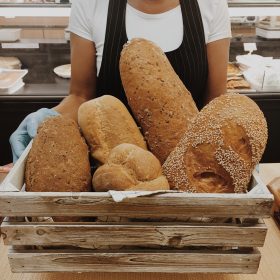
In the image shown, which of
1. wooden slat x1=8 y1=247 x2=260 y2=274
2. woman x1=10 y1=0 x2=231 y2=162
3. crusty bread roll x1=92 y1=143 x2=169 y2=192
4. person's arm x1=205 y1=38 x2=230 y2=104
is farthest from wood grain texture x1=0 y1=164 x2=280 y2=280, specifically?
person's arm x1=205 y1=38 x2=230 y2=104

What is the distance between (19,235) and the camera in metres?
0.70

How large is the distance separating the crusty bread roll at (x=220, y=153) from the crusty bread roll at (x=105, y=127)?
0.16m

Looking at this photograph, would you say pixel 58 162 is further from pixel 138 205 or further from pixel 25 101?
pixel 25 101

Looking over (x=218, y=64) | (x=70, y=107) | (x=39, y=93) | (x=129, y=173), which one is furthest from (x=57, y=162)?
(x=39, y=93)

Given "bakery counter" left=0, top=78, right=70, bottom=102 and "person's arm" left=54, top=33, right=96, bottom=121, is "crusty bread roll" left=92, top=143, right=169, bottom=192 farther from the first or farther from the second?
"bakery counter" left=0, top=78, right=70, bottom=102

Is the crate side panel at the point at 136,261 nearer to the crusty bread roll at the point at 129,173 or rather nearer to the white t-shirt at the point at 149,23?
the crusty bread roll at the point at 129,173

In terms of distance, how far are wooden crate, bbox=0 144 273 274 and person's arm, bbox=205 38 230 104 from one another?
79 cm

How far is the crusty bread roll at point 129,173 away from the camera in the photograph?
0.73 meters

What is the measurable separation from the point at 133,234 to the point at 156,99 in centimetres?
44

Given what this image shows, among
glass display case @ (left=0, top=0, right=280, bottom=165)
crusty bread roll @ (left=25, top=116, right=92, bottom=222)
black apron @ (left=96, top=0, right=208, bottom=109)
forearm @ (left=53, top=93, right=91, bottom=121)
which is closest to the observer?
crusty bread roll @ (left=25, top=116, right=92, bottom=222)

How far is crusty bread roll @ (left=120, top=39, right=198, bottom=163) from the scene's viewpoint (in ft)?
3.25

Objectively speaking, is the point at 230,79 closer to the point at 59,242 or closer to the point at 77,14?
the point at 77,14

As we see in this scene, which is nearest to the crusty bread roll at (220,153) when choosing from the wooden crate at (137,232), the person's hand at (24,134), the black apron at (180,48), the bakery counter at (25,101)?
the wooden crate at (137,232)

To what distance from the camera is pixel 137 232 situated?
2.29 feet
